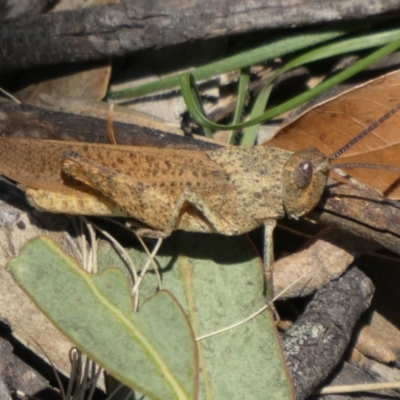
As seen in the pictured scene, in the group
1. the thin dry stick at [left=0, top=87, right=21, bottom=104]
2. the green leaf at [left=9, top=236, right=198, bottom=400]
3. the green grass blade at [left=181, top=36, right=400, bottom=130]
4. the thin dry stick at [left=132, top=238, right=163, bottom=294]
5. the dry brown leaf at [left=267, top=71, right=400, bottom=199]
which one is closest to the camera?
the green leaf at [left=9, top=236, right=198, bottom=400]

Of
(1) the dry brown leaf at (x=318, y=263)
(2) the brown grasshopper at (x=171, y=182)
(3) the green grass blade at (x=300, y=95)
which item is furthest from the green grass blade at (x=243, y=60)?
Answer: (1) the dry brown leaf at (x=318, y=263)

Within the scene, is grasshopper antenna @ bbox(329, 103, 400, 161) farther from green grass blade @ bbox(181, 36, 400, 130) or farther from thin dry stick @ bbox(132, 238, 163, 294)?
thin dry stick @ bbox(132, 238, 163, 294)

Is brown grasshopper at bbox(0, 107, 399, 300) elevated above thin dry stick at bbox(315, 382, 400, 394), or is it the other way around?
brown grasshopper at bbox(0, 107, 399, 300)

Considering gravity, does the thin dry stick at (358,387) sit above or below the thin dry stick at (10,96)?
below

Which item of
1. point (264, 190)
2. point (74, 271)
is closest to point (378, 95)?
point (264, 190)

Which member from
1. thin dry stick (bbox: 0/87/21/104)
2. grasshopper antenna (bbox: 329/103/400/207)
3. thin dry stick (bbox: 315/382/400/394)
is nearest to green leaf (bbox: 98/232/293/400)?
thin dry stick (bbox: 315/382/400/394)

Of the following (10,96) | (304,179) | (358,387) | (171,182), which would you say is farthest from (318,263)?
(10,96)

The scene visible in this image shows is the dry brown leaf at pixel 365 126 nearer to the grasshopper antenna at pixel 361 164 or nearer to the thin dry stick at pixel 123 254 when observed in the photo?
the grasshopper antenna at pixel 361 164

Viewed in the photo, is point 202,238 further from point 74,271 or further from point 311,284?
point 74,271

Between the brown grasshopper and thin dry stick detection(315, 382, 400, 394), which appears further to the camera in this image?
the brown grasshopper
